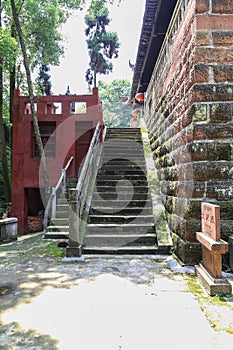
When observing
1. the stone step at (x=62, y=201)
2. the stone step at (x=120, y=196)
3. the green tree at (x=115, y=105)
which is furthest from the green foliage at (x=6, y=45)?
the green tree at (x=115, y=105)

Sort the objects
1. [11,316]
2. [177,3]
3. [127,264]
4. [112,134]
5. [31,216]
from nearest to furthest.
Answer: [11,316]
[127,264]
[177,3]
[112,134]
[31,216]

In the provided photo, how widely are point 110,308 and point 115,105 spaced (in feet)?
128

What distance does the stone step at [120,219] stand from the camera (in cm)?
552

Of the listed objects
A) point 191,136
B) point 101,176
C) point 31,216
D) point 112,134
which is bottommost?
point 31,216

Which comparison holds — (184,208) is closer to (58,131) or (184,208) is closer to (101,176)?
(101,176)

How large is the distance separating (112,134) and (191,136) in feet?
22.4

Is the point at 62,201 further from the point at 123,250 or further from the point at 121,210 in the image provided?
the point at 123,250

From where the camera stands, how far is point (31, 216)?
1235 cm

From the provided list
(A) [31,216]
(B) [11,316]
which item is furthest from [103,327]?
(A) [31,216]

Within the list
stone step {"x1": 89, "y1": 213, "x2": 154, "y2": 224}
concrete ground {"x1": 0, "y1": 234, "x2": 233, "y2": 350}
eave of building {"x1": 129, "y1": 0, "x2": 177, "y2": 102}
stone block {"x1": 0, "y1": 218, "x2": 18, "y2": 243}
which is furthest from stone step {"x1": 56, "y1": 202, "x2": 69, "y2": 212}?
eave of building {"x1": 129, "y1": 0, "x2": 177, "y2": 102}

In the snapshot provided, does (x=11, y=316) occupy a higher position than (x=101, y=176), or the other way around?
(x=101, y=176)

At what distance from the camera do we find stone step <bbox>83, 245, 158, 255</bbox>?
4.70 m

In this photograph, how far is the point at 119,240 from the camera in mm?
4996

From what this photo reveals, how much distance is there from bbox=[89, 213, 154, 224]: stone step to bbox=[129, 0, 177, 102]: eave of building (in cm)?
396
